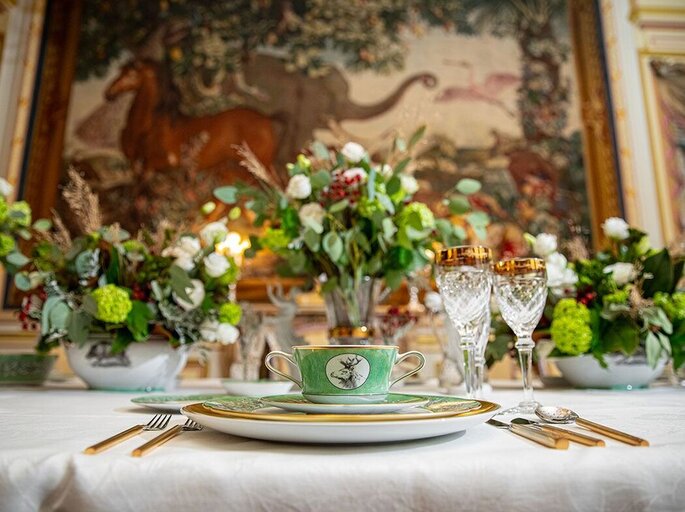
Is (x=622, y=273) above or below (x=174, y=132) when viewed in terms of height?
below

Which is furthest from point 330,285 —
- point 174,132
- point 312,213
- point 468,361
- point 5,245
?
point 174,132

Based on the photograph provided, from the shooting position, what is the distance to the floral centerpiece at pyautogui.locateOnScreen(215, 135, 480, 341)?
132cm

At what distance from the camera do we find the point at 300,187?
4.34ft

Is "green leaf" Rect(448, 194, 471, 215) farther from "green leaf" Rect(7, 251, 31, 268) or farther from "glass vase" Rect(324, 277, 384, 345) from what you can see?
"green leaf" Rect(7, 251, 31, 268)

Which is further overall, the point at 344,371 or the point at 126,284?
the point at 126,284

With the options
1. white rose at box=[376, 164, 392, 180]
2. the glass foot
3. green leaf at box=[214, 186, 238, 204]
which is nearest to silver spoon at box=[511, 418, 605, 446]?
the glass foot

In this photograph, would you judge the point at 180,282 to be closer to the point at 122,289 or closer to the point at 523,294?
the point at 122,289

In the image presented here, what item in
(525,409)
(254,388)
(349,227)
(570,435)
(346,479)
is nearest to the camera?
(346,479)

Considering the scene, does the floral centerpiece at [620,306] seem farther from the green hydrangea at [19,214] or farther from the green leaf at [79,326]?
the green hydrangea at [19,214]

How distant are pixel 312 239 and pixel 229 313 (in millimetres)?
290

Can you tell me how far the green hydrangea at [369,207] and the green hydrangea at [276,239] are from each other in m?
0.23

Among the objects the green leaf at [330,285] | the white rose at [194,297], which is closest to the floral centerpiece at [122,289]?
the white rose at [194,297]

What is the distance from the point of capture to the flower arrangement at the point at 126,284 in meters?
1.18

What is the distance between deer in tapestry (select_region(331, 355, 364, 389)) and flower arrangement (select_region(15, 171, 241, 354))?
663mm
